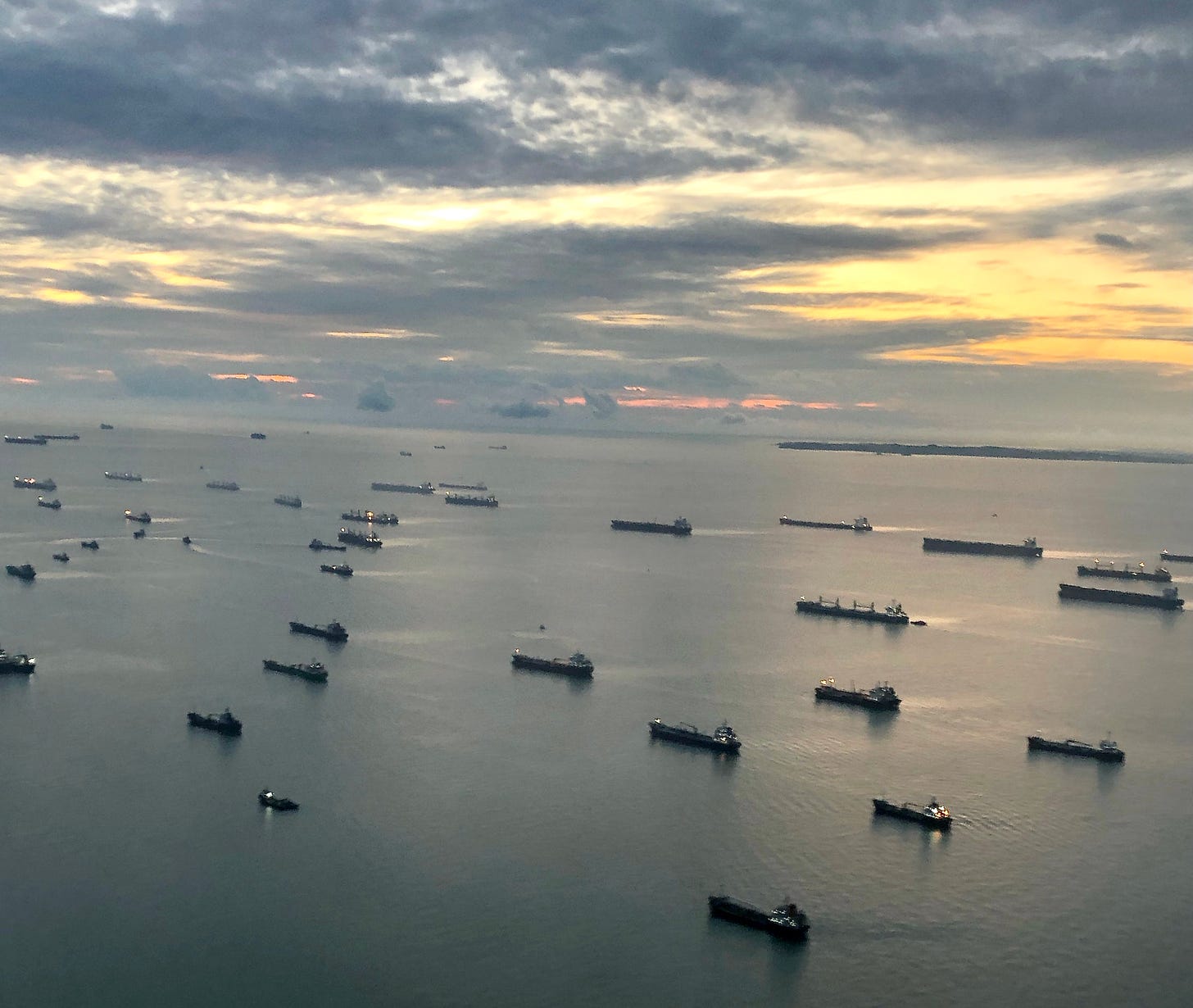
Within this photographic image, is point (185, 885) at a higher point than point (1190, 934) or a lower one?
lower

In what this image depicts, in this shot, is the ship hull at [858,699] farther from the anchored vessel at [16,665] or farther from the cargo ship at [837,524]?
the cargo ship at [837,524]

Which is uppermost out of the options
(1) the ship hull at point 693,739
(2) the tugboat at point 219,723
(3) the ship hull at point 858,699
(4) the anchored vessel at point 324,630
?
(3) the ship hull at point 858,699

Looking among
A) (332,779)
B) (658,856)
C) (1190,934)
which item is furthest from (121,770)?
(1190,934)

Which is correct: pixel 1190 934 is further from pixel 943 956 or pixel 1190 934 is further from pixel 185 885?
pixel 185 885

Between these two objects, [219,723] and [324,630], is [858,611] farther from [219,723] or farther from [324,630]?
[219,723]

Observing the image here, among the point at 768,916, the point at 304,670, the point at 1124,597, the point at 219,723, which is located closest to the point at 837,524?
the point at 1124,597

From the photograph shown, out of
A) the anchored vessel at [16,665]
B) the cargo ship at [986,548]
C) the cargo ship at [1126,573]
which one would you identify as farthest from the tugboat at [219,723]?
the cargo ship at [986,548]
